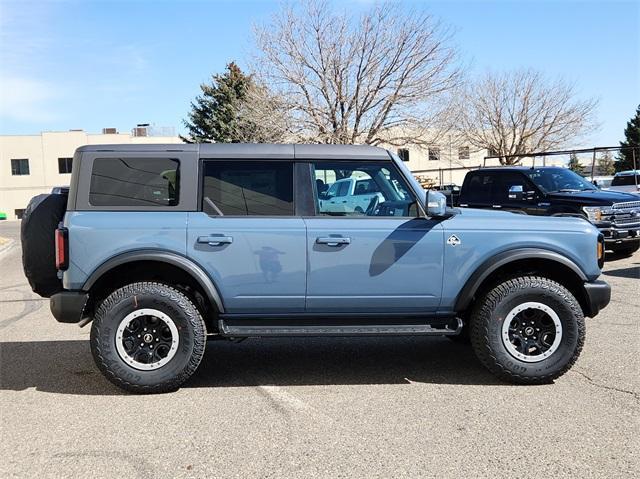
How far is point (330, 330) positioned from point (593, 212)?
8.47 meters

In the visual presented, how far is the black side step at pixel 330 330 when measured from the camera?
4.84 metres

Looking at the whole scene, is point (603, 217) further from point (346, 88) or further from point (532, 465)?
point (346, 88)

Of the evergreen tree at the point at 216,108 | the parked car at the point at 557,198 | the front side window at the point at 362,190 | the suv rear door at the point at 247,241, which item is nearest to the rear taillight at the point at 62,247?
the suv rear door at the point at 247,241

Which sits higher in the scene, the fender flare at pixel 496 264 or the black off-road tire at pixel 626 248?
the fender flare at pixel 496 264

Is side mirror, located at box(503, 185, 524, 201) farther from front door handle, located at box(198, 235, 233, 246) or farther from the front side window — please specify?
front door handle, located at box(198, 235, 233, 246)

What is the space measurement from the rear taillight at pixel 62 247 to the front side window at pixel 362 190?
197cm

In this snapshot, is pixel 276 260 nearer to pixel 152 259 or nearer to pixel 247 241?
pixel 247 241

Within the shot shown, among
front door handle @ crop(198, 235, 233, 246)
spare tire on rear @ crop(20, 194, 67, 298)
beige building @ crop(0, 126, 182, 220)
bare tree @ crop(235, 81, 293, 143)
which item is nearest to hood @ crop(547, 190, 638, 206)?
front door handle @ crop(198, 235, 233, 246)

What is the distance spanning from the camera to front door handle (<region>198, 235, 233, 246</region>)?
480 centimetres

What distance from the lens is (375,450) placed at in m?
3.73

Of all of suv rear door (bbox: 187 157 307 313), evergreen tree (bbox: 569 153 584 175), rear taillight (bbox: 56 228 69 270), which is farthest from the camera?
evergreen tree (bbox: 569 153 584 175)

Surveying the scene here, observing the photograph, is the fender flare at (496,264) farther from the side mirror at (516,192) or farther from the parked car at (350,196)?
the side mirror at (516,192)

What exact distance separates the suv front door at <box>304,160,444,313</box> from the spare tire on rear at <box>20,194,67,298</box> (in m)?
2.09

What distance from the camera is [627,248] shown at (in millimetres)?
12430
